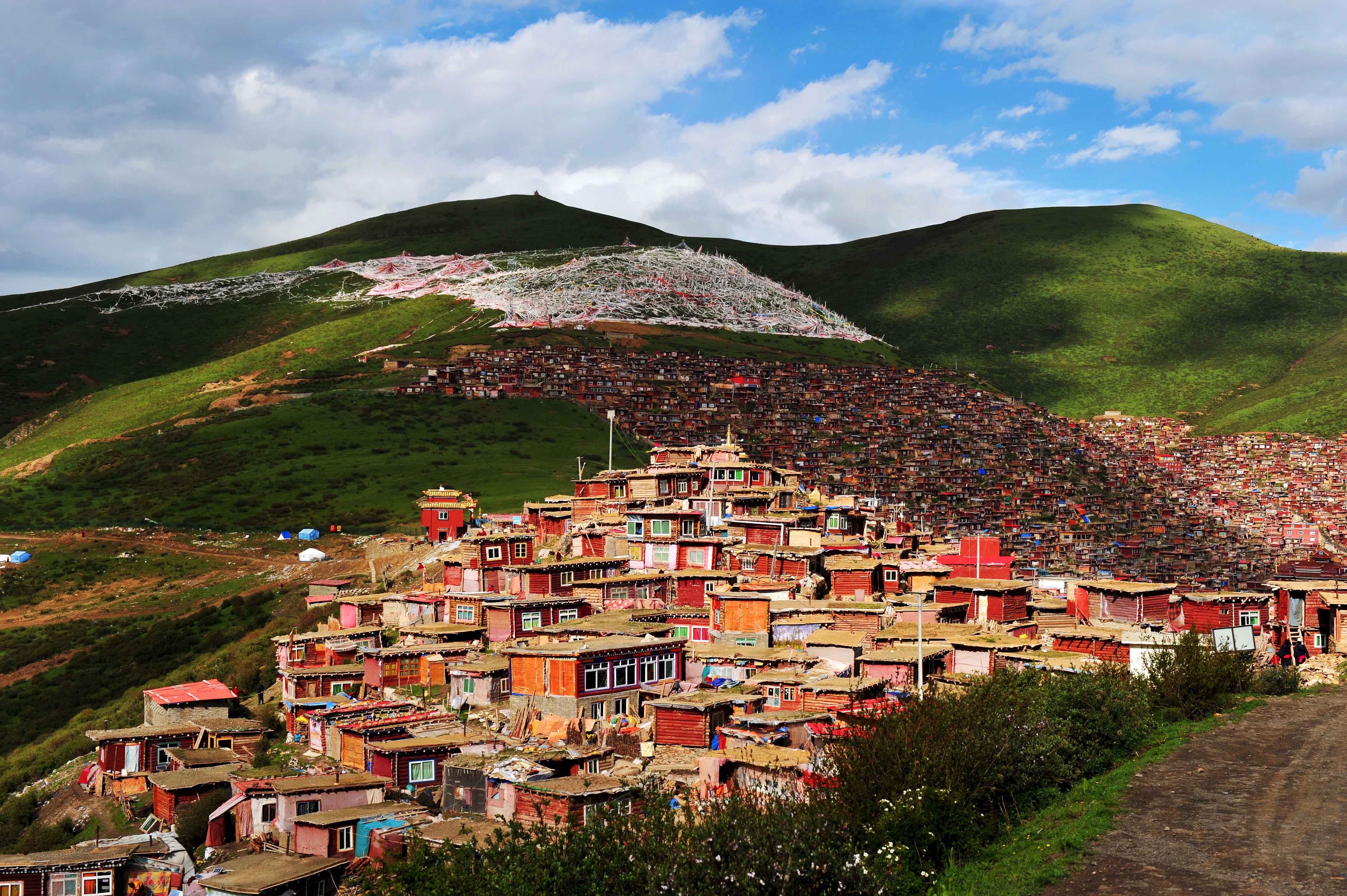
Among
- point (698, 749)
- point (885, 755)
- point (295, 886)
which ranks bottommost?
point (295, 886)

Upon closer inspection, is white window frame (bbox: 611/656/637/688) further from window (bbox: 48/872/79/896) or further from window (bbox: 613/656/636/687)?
window (bbox: 48/872/79/896)

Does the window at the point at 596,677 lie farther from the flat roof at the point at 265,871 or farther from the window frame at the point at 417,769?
the flat roof at the point at 265,871

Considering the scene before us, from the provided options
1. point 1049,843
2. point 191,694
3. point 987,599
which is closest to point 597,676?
point 987,599

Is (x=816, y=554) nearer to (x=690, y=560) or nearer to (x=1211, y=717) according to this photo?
(x=690, y=560)

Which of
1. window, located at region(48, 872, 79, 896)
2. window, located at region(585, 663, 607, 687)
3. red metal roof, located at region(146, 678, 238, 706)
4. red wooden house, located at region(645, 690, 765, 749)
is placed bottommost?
window, located at region(48, 872, 79, 896)

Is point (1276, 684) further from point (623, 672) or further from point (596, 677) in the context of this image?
point (596, 677)

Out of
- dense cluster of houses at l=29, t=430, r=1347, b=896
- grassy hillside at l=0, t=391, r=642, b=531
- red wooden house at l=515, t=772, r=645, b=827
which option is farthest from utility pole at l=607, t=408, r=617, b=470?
red wooden house at l=515, t=772, r=645, b=827

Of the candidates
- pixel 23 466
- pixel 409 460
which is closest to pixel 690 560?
pixel 409 460
